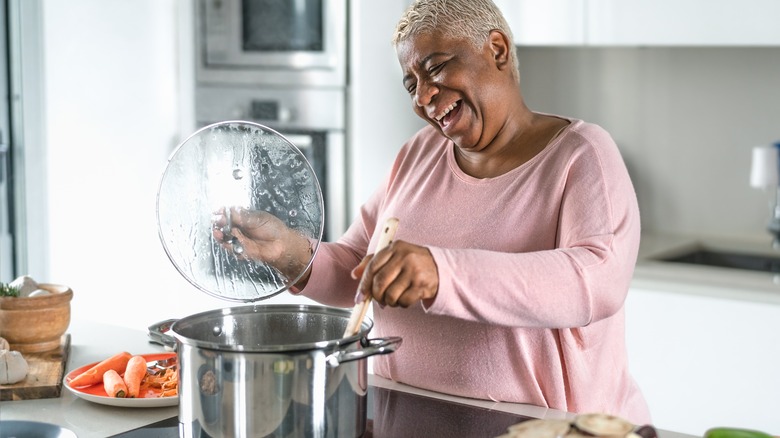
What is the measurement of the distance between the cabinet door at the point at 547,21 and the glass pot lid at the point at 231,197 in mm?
1440

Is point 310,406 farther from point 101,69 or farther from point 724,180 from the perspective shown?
point 101,69

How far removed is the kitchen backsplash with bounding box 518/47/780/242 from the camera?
281 cm

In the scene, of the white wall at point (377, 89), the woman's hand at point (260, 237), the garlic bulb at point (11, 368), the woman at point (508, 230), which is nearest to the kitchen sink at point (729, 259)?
the white wall at point (377, 89)

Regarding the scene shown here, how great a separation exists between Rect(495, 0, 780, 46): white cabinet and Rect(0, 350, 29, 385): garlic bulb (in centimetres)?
172

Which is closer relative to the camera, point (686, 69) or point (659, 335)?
point (659, 335)

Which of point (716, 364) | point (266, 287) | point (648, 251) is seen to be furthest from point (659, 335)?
point (266, 287)

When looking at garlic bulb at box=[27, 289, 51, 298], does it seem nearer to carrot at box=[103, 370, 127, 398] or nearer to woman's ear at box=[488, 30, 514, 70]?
carrot at box=[103, 370, 127, 398]

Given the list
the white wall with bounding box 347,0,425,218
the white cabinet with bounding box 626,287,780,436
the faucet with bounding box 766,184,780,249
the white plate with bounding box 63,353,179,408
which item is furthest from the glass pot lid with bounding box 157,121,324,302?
the faucet with bounding box 766,184,780,249

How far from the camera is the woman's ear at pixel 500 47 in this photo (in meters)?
1.44

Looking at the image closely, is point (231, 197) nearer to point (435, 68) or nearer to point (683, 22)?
point (435, 68)

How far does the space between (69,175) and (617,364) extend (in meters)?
2.33

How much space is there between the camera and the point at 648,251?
2.75 metres

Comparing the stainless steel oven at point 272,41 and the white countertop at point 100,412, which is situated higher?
the stainless steel oven at point 272,41

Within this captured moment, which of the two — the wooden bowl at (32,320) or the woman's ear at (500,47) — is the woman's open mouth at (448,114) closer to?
the woman's ear at (500,47)
